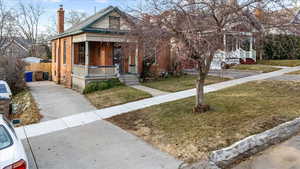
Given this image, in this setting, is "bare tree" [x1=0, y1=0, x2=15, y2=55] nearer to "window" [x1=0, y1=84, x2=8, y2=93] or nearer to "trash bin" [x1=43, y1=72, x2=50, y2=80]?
"trash bin" [x1=43, y1=72, x2=50, y2=80]

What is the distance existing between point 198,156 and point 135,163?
143cm

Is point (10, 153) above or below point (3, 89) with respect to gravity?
below

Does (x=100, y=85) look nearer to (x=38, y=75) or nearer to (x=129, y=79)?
(x=129, y=79)

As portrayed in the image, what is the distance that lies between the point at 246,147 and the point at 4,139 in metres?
4.82

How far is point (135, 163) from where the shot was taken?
18.7 feet

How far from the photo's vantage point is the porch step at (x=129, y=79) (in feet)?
58.0

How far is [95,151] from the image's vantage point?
255 inches

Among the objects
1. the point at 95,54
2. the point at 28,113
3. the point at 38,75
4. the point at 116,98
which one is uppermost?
the point at 95,54

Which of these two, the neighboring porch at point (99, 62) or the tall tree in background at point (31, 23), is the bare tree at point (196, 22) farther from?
the tall tree in background at point (31, 23)

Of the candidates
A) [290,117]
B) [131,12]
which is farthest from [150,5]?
[290,117]

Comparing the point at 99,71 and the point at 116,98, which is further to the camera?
the point at 99,71

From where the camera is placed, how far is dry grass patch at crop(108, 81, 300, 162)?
640 centimetres

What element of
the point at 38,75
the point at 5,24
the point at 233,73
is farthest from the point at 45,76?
the point at 233,73

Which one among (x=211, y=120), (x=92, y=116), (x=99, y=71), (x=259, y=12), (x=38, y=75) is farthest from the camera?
(x=38, y=75)
